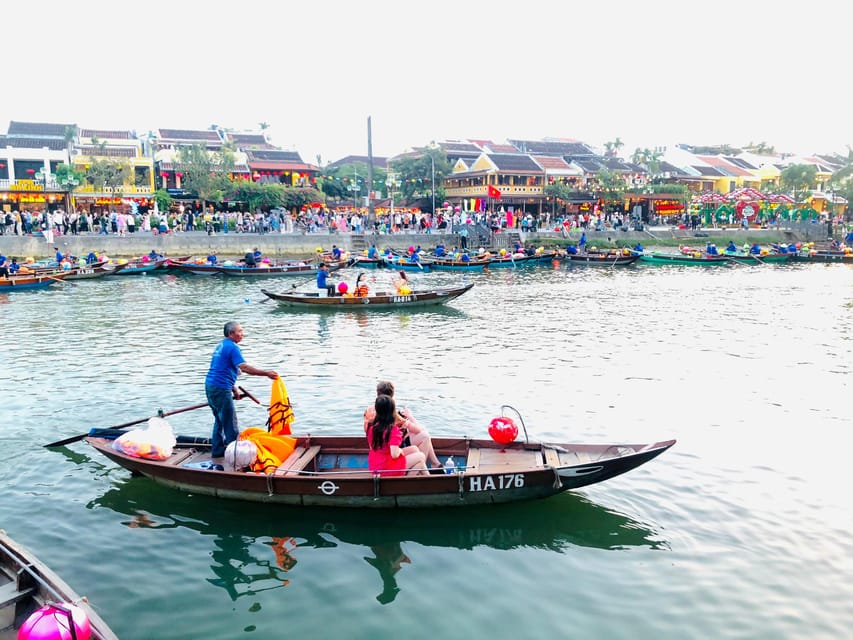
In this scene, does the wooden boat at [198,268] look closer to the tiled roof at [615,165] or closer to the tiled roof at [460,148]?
the tiled roof at [460,148]

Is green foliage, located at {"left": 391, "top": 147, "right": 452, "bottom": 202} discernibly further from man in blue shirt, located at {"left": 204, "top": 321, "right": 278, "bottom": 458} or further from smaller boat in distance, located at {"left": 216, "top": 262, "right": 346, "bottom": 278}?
man in blue shirt, located at {"left": 204, "top": 321, "right": 278, "bottom": 458}

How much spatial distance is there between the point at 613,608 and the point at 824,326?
55.4 ft

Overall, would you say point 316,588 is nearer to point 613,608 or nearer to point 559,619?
point 559,619

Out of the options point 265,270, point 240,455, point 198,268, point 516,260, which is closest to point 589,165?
point 516,260

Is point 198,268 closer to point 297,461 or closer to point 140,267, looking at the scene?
point 140,267

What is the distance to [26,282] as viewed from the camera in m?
24.9

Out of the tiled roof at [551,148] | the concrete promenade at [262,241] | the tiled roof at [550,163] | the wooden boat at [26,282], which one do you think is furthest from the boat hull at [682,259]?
the wooden boat at [26,282]

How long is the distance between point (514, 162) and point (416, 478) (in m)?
45.9

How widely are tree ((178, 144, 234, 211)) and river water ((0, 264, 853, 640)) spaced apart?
23805 mm

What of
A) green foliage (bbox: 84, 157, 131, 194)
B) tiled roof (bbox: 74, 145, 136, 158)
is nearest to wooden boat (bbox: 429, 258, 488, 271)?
green foliage (bbox: 84, 157, 131, 194)

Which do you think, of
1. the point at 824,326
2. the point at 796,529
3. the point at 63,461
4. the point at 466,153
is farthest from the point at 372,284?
the point at 466,153

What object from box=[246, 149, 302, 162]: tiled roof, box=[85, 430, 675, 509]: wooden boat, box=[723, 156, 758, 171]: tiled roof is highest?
box=[723, 156, 758, 171]: tiled roof

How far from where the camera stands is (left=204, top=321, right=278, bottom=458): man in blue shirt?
317 inches

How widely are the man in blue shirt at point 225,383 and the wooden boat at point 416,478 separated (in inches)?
13.0
